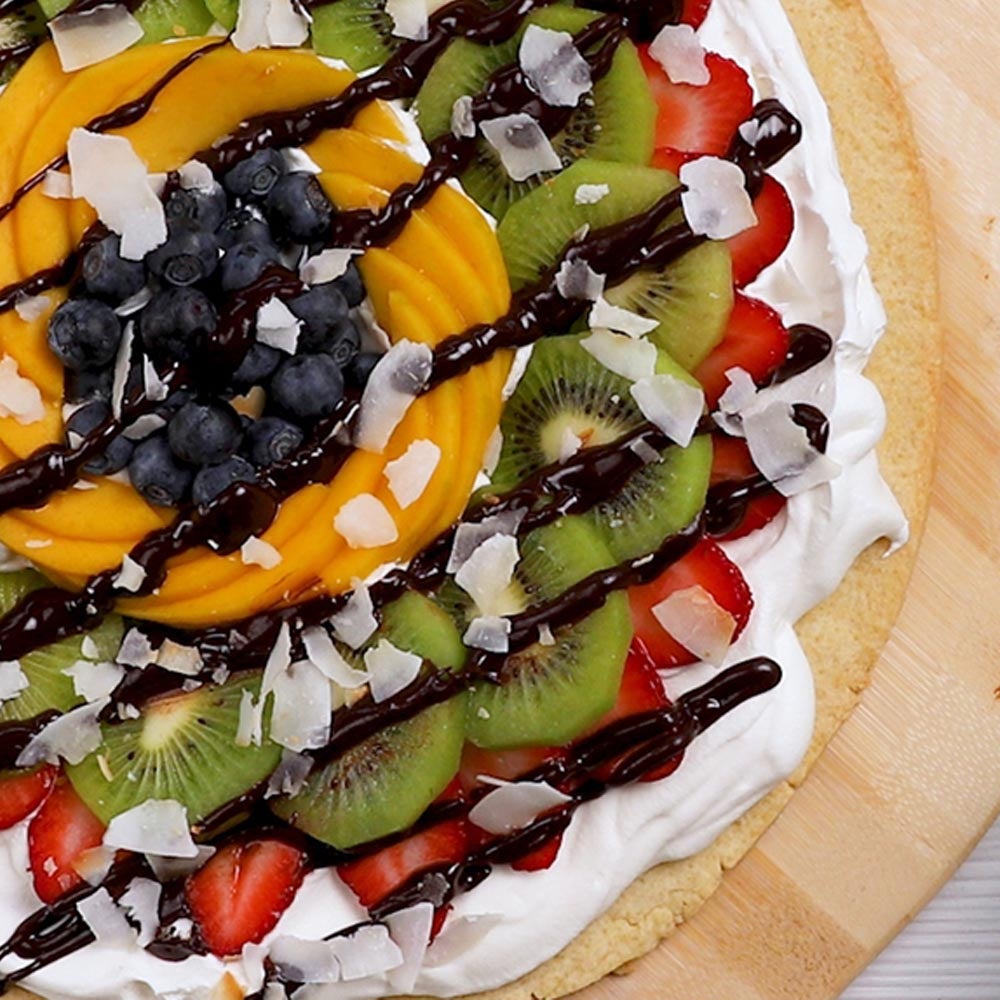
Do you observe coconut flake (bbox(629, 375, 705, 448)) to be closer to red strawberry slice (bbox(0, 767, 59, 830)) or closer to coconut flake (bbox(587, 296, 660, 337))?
coconut flake (bbox(587, 296, 660, 337))

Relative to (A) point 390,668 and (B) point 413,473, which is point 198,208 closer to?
(B) point 413,473

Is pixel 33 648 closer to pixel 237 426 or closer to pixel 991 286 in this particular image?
pixel 237 426

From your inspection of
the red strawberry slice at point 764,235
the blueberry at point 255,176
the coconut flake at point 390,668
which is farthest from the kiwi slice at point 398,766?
the red strawberry slice at point 764,235

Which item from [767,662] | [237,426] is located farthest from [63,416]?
[767,662]

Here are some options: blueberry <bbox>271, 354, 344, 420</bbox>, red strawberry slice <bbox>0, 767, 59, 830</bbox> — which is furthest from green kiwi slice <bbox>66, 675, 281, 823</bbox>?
blueberry <bbox>271, 354, 344, 420</bbox>

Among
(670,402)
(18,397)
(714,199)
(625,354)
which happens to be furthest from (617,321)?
(18,397)

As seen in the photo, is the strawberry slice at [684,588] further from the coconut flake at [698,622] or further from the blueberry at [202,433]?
the blueberry at [202,433]
